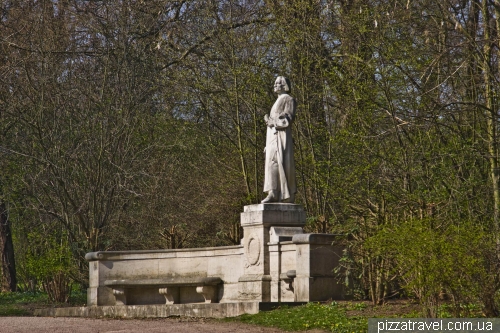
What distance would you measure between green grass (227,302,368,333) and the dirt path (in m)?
0.28

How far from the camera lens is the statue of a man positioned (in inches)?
661

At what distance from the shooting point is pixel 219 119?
81.4 feet

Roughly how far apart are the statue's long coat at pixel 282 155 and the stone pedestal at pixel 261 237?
0.30m

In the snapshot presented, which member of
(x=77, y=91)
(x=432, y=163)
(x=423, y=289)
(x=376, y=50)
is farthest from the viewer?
(x=77, y=91)

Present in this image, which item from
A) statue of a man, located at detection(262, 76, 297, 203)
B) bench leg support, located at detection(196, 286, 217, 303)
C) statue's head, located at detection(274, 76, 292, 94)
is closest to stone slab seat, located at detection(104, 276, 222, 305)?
bench leg support, located at detection(196, 286, 217, 303)

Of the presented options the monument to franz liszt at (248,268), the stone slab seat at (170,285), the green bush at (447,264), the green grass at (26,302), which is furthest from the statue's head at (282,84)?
the green grass at (26,302)

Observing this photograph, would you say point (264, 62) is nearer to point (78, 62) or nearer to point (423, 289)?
point (78, 62)

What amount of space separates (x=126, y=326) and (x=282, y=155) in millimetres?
3985

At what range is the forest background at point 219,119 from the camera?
60.0ft

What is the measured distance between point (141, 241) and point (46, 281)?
115 inches

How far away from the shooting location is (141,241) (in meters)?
24.1

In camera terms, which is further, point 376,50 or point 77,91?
point 77,91

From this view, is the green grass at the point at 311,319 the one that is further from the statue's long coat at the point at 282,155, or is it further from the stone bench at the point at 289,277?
the statue's long coat at the point at 282,155

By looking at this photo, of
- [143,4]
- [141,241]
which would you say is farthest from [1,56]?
[141,241]
